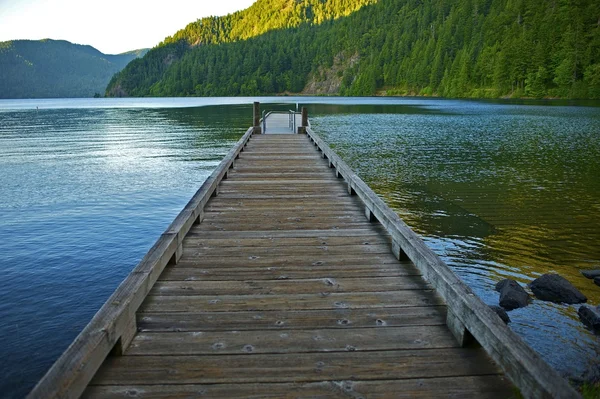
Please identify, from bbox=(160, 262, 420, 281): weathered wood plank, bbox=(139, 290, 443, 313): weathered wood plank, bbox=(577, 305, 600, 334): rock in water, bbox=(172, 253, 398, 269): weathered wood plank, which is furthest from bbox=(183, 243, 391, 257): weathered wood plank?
bbox=(577, 305, 600, 334): rock in water

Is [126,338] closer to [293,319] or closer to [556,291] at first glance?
[293,319]

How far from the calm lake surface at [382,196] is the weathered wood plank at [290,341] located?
361 cm

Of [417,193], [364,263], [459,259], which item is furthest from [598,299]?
[417,193]

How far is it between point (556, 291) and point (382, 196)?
933cm

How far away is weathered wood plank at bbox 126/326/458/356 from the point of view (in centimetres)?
362

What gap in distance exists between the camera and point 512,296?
326 inches

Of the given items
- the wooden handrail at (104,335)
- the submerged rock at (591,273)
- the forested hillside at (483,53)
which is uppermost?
the forested hillside at (483,53)

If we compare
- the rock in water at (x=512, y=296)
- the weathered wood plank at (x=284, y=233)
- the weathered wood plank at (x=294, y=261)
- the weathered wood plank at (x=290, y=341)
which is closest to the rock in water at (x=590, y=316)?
the rock in water at (x=512, y=296)

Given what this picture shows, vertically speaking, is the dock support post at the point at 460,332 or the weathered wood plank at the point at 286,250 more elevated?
the dock support post at the point at 460,332

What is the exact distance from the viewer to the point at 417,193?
1797 cm

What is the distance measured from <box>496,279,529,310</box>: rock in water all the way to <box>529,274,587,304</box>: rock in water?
329 millimetres

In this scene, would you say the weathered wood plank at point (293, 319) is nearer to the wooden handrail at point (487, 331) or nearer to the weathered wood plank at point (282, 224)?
the wooden handrail at point (487, 331)

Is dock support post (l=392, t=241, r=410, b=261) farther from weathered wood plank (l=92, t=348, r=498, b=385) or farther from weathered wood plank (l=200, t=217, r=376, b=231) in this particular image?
weathered wood plank (l=92, t=348, r=498, b=385)

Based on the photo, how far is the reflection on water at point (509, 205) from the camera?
312 inches
